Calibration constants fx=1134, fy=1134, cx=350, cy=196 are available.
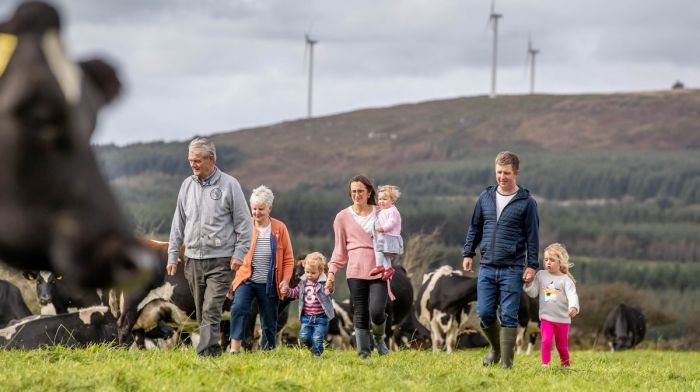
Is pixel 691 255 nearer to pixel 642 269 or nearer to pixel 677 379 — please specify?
pixel 642 269

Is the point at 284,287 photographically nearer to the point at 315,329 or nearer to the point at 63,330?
the point at 315,329

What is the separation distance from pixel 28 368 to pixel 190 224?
2.33 meters

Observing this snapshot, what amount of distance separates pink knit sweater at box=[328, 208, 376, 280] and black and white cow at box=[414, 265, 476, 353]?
29.0ft

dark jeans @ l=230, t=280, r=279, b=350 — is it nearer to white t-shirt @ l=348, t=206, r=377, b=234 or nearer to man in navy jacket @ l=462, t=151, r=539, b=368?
white t-shirt @ l=348, t=206, r=377, b=234

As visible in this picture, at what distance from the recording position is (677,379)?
38.9ft

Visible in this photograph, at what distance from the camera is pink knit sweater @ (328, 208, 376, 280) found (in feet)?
39.8

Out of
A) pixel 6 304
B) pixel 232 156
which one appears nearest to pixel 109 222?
pixel 6 304

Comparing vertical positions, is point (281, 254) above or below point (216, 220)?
below

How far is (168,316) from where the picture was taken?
49.2 feet

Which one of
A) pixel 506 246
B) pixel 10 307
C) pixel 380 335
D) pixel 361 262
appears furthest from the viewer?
pixel 10 307

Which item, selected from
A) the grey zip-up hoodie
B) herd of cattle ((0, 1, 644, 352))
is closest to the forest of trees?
the grey zip-up hoodie

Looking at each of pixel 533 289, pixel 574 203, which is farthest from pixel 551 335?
pixel 574 203

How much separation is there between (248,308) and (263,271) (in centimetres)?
44

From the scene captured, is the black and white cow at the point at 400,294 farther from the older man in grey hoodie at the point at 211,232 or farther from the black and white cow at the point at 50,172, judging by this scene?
the black and white cow at the point at 50,172
